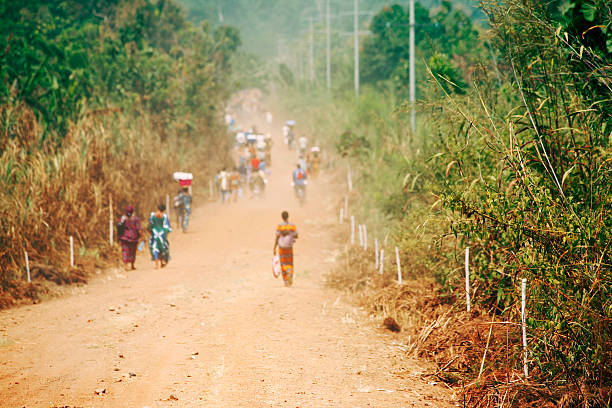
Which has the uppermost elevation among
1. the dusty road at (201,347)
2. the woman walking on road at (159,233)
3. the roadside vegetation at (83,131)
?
the roadside vegetation at (83,131)

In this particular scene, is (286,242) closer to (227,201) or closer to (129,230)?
(129,230)

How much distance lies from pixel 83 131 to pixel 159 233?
177 inches

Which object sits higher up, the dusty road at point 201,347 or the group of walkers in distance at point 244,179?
the group of walkers in distance at point 244,179

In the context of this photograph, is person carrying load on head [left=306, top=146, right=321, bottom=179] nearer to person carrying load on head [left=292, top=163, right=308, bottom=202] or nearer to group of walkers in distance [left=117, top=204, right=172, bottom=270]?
person carrying load on head [left=292, top=163, right=308, bottom=202]

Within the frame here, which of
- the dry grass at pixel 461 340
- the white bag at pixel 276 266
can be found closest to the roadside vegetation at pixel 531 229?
the dry grass at pixel 461 340

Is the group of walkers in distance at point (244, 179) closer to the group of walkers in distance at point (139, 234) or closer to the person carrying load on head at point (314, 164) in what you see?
the person carrying load on head at point (314, 164)

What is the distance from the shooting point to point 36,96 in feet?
66.7

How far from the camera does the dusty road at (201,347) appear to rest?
7469mm

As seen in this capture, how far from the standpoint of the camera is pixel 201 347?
937cm

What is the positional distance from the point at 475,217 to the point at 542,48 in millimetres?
2469

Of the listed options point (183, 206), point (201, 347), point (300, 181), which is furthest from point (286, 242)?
point (300, 181)

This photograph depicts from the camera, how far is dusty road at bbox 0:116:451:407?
24.5ft

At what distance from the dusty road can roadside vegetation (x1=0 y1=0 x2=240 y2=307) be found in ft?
5.19

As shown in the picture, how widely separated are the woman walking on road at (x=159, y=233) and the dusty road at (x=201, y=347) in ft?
1.69
